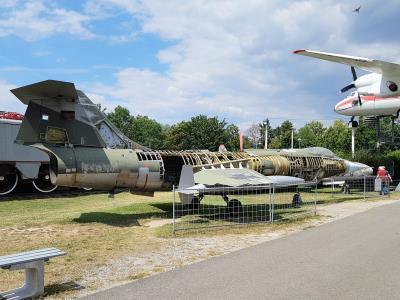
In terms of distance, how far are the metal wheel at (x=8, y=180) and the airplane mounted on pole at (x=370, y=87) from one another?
1513 cm

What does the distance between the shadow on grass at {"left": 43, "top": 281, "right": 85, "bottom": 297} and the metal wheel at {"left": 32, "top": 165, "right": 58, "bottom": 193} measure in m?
16.7

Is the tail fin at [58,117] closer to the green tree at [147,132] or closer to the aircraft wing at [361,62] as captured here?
the aircraft wing at [361,62]

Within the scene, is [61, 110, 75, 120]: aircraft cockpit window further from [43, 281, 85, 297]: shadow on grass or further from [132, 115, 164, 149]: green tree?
[132, 115, 164, 149]: green tree

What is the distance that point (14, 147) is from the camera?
20.3 metres

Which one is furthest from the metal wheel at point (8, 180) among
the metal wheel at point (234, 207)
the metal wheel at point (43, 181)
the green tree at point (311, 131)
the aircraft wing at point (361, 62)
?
the green tree at point (311, 131)

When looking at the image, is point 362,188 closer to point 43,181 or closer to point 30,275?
point 43,181

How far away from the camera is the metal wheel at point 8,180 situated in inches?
815

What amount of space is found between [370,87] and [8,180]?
2072 centimetres

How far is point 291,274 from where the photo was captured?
682cm

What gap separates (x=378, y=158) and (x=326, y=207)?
61.2 feet

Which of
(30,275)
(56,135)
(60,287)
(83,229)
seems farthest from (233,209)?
(30,275)

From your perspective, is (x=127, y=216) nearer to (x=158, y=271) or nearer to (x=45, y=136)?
(x=45, y=136)

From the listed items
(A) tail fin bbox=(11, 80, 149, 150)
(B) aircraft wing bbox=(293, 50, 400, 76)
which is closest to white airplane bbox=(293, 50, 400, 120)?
(B) aircraft wing bbox=(293, 50, 400, 76)

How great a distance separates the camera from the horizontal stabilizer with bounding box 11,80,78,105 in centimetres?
1138
